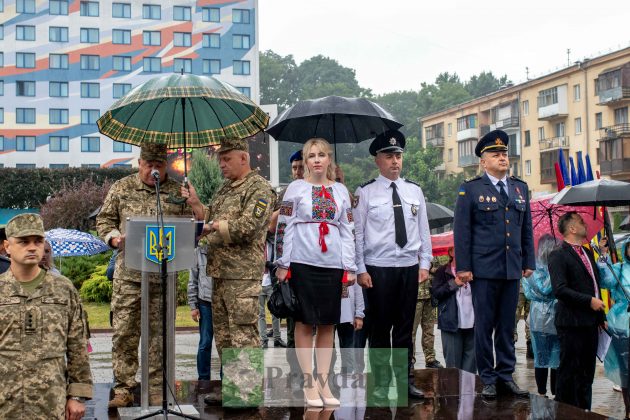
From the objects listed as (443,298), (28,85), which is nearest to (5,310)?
(443,298)

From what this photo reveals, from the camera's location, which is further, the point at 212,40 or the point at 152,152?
the point at 212,40

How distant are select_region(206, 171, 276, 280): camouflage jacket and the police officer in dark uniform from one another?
1.85 m

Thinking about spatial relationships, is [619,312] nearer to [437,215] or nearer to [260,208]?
[260,208]

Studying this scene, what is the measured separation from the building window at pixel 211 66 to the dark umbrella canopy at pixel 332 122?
83053mm

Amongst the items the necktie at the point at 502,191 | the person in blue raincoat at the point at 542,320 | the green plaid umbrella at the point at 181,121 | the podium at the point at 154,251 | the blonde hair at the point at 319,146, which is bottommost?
the person in blue raincoat at the point at 542,320

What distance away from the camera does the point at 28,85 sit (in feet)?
292

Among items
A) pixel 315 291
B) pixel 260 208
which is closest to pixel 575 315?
pixel 315 291

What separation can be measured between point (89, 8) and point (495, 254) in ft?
290

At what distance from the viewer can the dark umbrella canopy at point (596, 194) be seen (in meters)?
9.63

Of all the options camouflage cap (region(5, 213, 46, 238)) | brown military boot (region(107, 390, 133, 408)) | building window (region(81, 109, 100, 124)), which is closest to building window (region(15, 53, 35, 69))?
building window (region(81, 109, 100, 124))

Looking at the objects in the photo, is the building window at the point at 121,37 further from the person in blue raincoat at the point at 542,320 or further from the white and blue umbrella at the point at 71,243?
the person in blue raincoat at the point at 542,320

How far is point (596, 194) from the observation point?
9.67m

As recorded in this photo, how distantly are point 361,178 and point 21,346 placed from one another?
315 feet

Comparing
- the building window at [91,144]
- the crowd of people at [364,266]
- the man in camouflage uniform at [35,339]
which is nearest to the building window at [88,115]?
the building window at [91,144]
